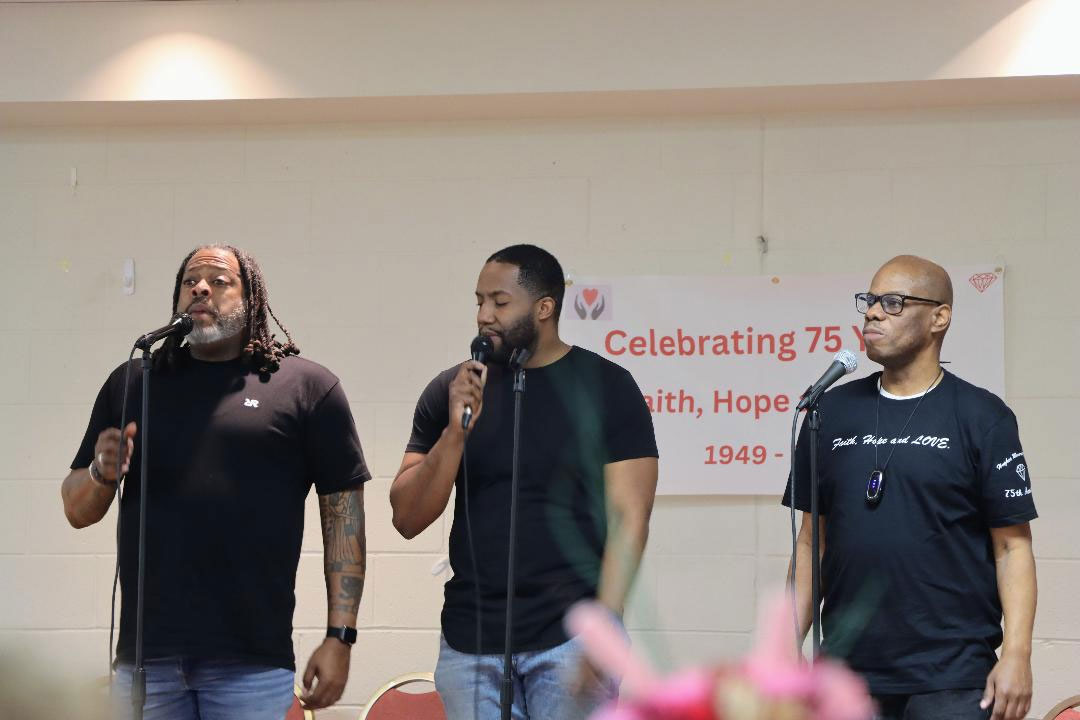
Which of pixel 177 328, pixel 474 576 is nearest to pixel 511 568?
pixel 474 576

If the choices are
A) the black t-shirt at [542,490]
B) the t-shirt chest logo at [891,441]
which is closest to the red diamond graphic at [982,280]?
the t-shirt chest logo at [891,441]

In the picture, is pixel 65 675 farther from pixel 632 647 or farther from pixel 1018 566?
pixel 1018 566

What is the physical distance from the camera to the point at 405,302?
4391 millimetres

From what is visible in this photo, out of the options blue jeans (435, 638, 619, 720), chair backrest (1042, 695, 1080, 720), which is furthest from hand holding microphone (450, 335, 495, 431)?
chair backrest (1042, 695, 1080, 720)

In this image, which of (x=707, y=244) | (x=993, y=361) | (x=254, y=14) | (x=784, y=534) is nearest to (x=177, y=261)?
(x=254, y=14)

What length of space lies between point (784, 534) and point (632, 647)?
3534 millimetres

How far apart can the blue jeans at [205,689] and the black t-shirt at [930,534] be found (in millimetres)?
1221

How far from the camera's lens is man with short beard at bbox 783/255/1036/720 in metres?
2.57

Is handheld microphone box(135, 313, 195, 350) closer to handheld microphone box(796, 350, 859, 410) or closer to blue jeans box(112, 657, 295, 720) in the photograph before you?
blue jeans box(112, 657, 295, 720)

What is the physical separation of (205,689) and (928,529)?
62.3 inches

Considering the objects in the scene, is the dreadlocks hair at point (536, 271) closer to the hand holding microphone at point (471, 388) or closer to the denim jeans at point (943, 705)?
the hand holding microphone at point (471, 388)

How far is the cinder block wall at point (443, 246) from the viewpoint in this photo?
419cm

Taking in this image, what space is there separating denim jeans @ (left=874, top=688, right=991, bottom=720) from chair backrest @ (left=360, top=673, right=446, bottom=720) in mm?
1690

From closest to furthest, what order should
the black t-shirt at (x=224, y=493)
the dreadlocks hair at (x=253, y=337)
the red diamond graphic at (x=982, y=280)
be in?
the black t-shirt at (x=224, y=493), the dreadlocks hair at (x=253, y=337), the red diamond graphic at (x=982, y=280)
